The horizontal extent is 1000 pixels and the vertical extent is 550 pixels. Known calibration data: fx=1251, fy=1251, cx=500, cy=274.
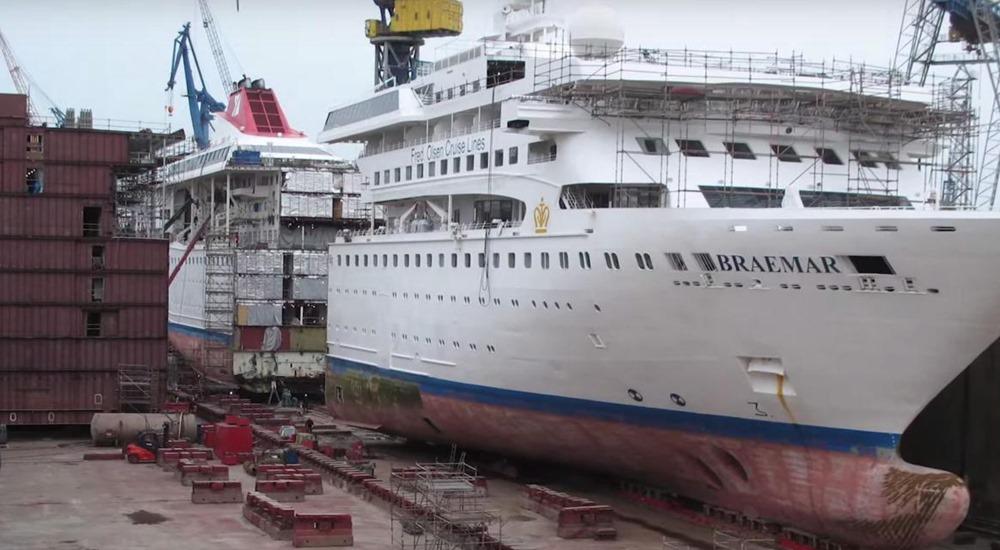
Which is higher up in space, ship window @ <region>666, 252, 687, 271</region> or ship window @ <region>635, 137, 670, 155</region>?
ship window @ <region>635, 137, 670, 155</region>

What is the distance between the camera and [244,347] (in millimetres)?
44375

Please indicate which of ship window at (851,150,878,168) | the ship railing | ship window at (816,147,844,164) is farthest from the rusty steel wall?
ship window at (851,150,878,168)

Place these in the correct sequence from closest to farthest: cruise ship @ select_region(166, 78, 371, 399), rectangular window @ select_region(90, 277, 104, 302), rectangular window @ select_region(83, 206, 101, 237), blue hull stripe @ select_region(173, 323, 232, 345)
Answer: rectangular window @ select_region(90, 277, 104, 302) < rectangular window @ select_region(83, 206, 101, 237) < cruise ship @ select_region(166, 78, 371, 399) < blue hull stripe @ select_region(173, 323, 232, 345)

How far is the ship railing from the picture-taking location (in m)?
28.7

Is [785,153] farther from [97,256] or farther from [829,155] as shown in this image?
[97,256]

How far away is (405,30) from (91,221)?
14.7 meters

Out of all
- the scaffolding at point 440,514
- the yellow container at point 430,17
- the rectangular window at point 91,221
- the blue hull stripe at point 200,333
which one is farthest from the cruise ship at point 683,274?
the blue hull stripe at point 200,333

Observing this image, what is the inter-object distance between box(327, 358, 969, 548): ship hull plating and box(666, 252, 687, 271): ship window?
8.63ft

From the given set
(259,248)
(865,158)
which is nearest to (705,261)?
(865,158)

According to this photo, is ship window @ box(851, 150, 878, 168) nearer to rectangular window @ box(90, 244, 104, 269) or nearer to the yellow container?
rectangular window @ box(90, 244, 104, 269)

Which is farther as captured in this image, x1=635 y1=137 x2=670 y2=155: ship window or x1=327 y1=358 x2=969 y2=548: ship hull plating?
x1=635 y1=137 x2=670 y2=155: ship window

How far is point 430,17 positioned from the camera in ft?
144

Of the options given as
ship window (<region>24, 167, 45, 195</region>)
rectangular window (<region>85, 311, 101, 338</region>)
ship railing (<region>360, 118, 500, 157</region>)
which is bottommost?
rectangular window (<region>85, 311, 101, 338</region>)

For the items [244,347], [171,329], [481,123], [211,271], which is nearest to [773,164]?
[481,123]
